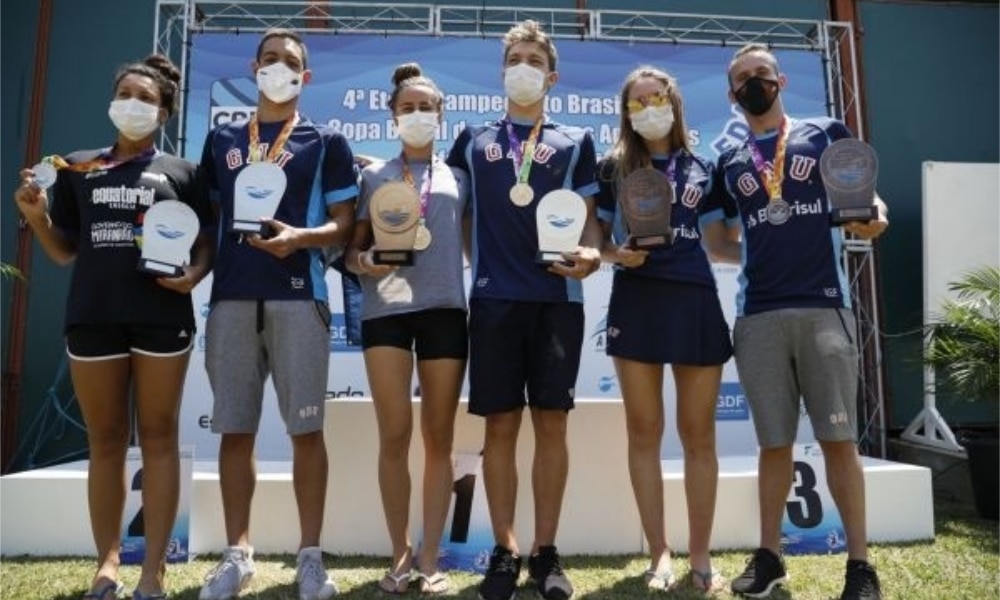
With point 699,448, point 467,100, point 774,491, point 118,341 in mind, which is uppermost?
point 467,100

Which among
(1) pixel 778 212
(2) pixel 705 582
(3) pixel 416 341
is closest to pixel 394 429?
(3) pixel 416 341

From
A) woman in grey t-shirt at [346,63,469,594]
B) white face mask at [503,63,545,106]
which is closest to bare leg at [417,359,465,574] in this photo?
woman in grey t-shirt at [346,63,469,594]

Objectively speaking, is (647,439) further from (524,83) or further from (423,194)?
(524,83)

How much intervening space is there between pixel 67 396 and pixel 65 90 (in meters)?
2.40

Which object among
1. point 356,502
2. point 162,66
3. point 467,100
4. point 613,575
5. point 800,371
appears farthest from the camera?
point 467,100

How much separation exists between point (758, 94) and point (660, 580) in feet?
5.71

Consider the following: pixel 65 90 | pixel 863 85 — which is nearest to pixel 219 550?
pixel 65 90

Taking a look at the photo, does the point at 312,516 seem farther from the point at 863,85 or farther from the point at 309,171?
the point at 863,85

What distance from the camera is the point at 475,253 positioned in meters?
2.47

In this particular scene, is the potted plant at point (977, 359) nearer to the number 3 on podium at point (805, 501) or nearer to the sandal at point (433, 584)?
the number 3 on podium at point (805, 501)

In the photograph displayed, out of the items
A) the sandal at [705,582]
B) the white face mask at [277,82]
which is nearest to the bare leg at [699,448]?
the sandal at [705,582]

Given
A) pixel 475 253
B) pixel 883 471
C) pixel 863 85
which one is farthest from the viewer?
pixel 863 85

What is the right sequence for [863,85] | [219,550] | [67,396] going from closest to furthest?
[219,550], [67,396], [863,85]

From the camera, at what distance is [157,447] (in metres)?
2.33
